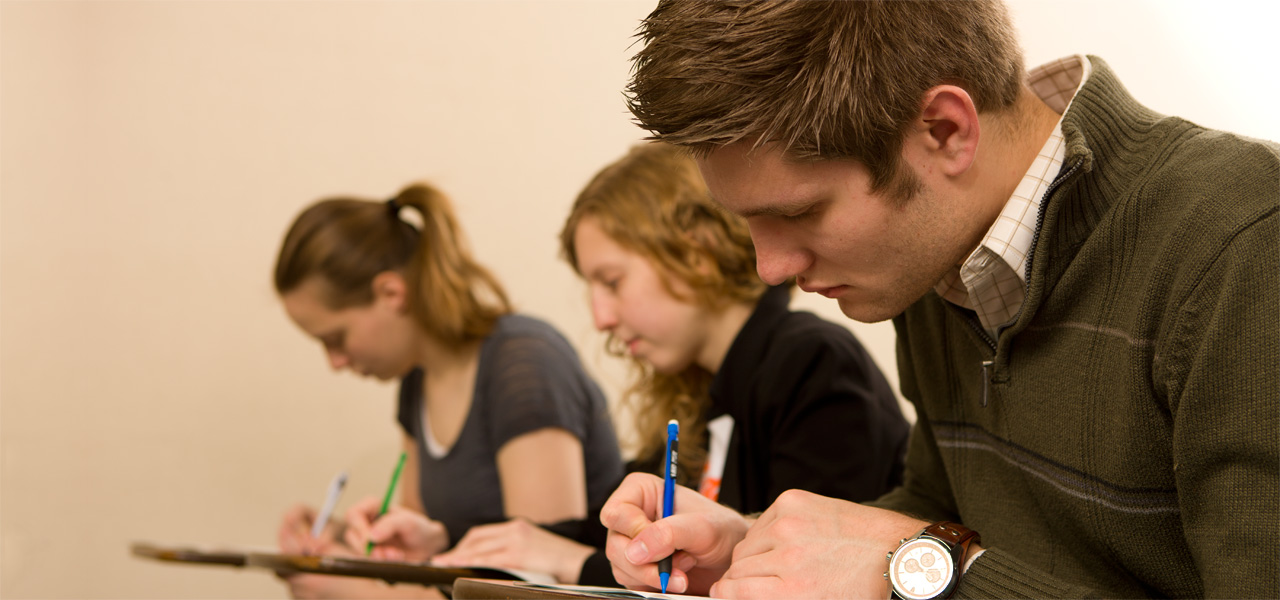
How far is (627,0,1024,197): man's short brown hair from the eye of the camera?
2.24 ft

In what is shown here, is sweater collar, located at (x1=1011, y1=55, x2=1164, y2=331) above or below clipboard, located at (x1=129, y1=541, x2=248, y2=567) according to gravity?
above

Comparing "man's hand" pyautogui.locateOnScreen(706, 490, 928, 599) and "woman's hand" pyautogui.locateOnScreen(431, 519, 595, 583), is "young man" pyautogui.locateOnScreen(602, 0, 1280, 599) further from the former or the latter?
"woman's hand" pyautogui.locateOnScreen(431, 519, 595, 583)

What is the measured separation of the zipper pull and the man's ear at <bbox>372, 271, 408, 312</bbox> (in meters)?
1.25

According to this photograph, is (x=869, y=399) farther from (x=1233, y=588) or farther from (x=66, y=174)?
(x=66, y=174)

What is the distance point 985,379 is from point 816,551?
23 centimetres

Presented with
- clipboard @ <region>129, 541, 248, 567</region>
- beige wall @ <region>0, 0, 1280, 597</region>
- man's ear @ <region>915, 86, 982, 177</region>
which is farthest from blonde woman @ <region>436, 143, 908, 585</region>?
beige wall @ <region>0, 0, 1280, 597</region>

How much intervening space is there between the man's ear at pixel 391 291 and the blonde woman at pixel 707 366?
0.43m

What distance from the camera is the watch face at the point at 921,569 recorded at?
65 cm

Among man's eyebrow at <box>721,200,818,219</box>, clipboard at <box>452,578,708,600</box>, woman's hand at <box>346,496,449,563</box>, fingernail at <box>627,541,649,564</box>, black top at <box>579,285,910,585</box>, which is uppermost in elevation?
man's eyebrow at <box>721,200,818,219</box>

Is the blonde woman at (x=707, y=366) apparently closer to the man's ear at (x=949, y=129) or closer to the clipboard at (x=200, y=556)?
the clipboard at (x=200, y=556)

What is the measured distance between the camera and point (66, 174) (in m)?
2.39

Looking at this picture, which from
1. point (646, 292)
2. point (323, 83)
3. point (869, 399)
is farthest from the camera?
point (323, 83)

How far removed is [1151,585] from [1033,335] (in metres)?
0.20

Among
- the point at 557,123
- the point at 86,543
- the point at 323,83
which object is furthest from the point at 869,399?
the point at 86,543
